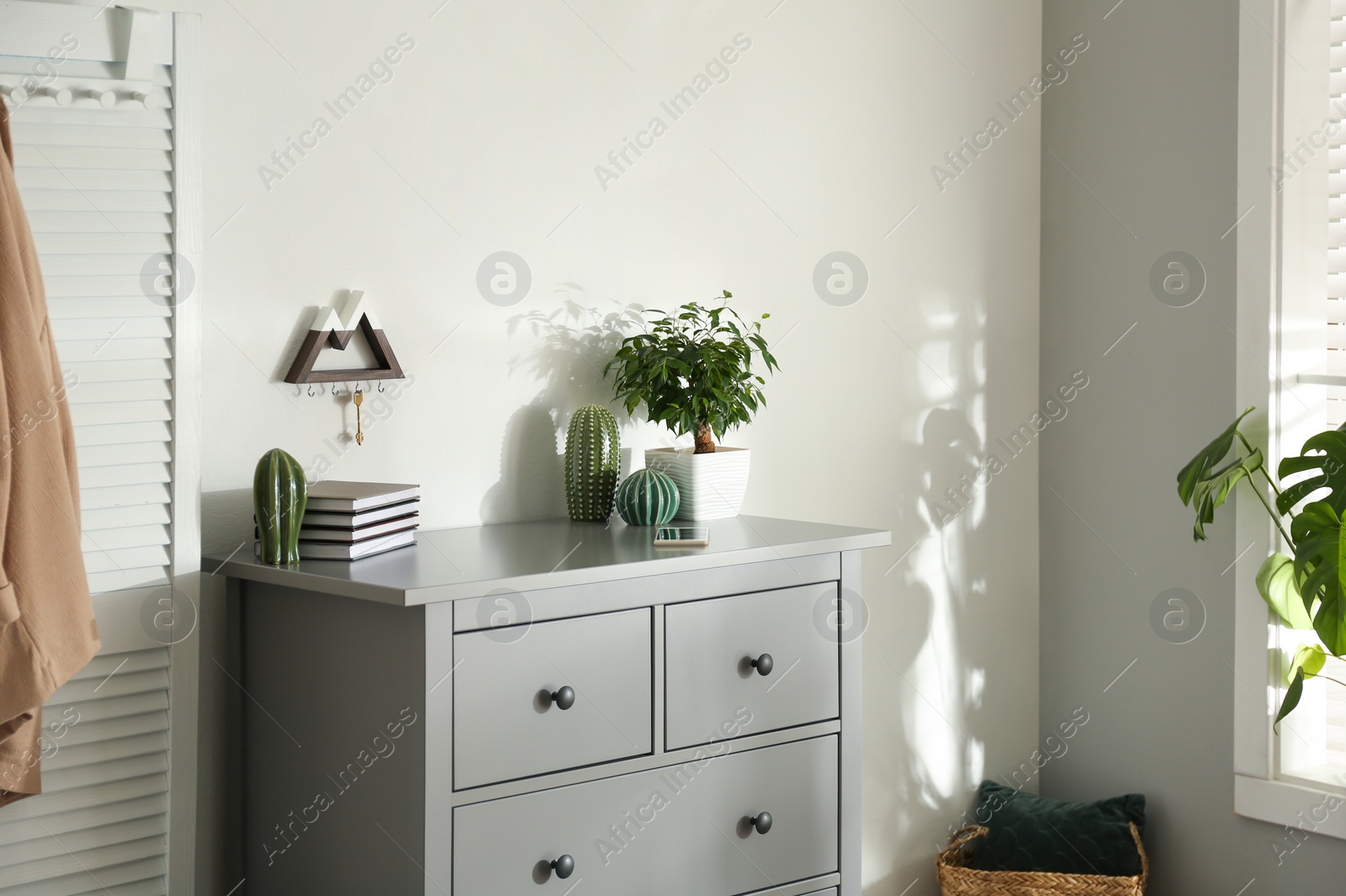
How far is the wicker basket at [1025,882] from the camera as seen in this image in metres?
2.58

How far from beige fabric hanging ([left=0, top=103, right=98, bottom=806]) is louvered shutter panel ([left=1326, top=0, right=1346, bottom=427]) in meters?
2.46

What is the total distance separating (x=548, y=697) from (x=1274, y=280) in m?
1.90

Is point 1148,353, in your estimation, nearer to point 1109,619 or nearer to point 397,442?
point 1109,619

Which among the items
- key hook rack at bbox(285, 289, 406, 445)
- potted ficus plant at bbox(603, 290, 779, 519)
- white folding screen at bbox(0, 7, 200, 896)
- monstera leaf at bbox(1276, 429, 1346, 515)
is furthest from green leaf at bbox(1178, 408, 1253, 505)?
white folding screen at bbox(0, 7, 200, 896)

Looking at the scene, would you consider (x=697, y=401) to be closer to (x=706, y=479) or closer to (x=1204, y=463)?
(x=706, y=479)

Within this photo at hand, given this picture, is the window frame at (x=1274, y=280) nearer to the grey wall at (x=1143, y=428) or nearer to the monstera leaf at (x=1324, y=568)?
the grey wall at (x=1143, y=428)

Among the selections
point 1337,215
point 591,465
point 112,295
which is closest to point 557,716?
point 591,465

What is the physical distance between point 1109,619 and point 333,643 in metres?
2.02

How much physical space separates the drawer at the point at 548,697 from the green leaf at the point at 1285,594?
1.54 m

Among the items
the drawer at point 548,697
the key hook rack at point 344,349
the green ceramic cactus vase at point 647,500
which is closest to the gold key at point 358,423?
the key hook rack at point 344,349

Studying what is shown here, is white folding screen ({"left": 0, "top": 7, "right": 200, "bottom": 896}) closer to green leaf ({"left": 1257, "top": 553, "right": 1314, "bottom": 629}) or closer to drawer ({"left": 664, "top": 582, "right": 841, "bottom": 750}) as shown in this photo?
drawer ({"left": 664, "top": 582, "right": 841, "bottom": 750})

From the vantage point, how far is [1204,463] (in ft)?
8.10

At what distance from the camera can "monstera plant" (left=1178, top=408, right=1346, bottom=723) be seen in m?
2.20

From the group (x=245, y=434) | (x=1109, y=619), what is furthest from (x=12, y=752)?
(x=1109, y=619)
